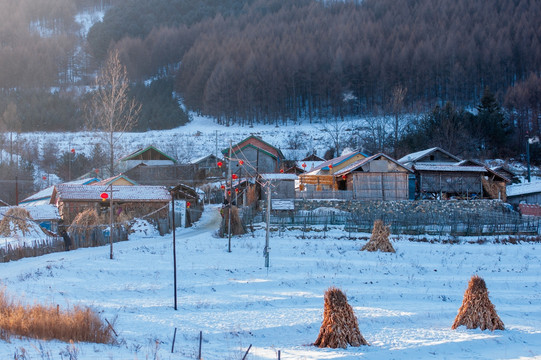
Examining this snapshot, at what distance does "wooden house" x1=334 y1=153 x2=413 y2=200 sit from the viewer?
3903 cm

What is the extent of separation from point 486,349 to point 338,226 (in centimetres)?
2052

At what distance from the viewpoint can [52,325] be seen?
8.88 metres

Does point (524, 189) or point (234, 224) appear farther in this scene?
point (524, 189)

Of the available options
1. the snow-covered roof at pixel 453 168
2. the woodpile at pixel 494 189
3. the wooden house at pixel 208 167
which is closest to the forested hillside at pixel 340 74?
the woodpile at pixel 494 189

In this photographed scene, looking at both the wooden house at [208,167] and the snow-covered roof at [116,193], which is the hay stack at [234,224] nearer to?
the snow-covered roof at [116,193]

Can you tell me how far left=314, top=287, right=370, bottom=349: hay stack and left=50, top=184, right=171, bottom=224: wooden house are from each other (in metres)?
22.9

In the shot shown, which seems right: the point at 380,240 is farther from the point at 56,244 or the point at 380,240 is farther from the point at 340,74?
the point at 340,74

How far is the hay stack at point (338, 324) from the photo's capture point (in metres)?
9.96

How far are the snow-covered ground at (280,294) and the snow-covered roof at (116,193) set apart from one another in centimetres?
578

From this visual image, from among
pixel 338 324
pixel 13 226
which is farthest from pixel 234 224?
pixel 338 324

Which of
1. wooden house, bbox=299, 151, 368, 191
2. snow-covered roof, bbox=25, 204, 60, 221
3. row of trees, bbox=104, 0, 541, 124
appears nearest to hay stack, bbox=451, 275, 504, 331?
snow-covered roof, bbox=25, 204, 60, 221

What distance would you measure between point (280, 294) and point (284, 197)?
2458 cm

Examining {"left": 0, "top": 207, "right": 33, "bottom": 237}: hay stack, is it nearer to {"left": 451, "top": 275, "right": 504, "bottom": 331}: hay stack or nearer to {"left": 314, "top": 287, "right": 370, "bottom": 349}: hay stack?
{"left": 314, "top": 287, "right": 370, "bottom": 349}: hay stack

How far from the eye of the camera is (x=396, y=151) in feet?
200
